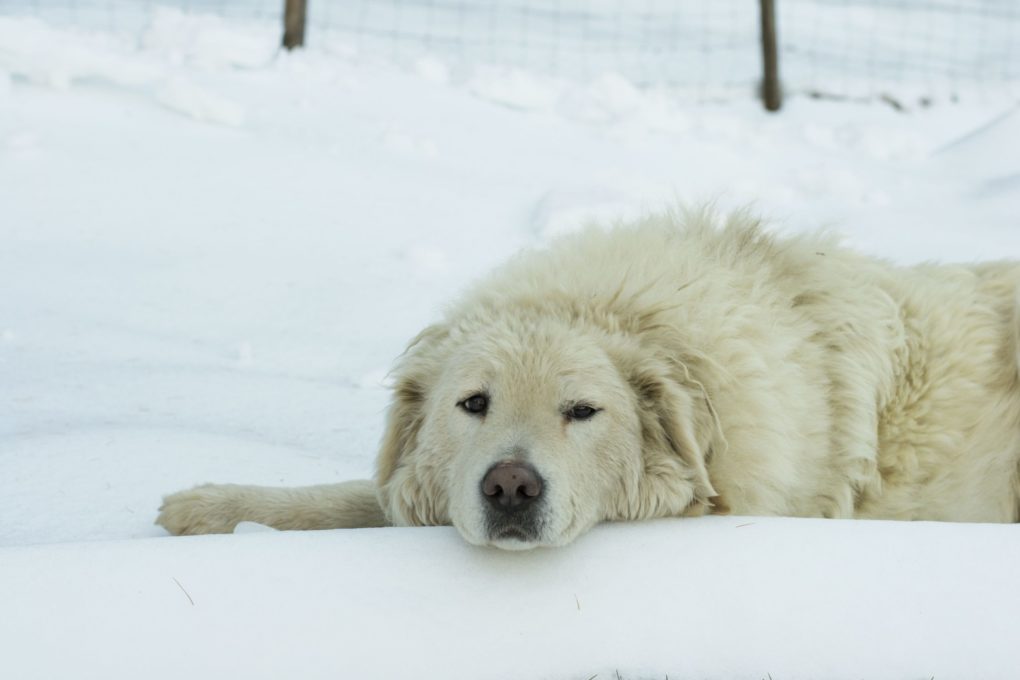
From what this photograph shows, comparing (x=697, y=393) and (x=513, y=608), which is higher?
(x=697, y=393)

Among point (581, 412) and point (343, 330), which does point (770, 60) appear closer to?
point (343, 330)

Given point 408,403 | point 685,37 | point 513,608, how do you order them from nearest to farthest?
point 513,608 → point 408,403 → point 685,37

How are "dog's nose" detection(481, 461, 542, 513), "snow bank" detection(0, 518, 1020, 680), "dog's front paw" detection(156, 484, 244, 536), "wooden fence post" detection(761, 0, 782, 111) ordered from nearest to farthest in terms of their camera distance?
"snow bank" detection(0, 518, 1020, 680), "dog's nose" detection(481, 461, 542, 513), "dog's front paw" detection(156, 484, 244, 536), "wooden fence post" detection(761, 0, 782, 111)

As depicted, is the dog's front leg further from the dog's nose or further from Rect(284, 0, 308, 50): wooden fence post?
Rect(284, 0, 308, 50): wooden fence post

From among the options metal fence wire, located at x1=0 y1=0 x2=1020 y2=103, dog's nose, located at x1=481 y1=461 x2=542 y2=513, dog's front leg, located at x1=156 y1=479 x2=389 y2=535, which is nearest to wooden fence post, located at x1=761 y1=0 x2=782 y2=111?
metal fence wire, located at x1=0 y1=0 x2=1020 y2=103

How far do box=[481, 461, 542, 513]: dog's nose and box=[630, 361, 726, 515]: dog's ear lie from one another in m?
0.53

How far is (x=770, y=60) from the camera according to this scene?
10977 millimetres

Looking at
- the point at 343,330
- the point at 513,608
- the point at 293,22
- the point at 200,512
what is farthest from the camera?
the point at 293,22

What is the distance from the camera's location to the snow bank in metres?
2.72

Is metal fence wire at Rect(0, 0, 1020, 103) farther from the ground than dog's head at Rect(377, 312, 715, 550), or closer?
farther from the ground

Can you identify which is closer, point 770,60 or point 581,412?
point 581,412

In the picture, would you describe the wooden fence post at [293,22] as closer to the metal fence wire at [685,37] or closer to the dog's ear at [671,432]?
the metal fence wire at [685,37]

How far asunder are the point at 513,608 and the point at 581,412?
63cm

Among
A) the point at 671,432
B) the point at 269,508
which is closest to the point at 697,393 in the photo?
the point at 671,432
